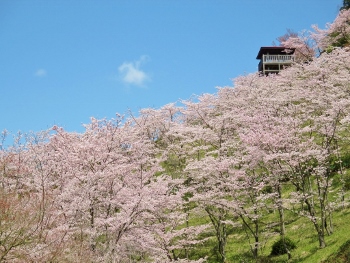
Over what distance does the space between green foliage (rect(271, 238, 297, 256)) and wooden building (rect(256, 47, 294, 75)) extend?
61.7m

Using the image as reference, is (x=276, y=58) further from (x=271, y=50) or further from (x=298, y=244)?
(x=298, y=244)

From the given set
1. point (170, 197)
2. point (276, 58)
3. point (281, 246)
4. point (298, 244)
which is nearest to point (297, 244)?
point (298, 244)

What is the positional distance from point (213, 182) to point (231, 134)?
6.11 metres

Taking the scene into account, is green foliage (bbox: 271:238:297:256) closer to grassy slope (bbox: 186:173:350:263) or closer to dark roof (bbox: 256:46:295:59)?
grassy slope (bbox: 186:173:350:263)

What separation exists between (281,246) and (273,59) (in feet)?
219

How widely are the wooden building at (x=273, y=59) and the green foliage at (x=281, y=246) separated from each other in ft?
202

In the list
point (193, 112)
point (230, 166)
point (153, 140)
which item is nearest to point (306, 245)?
point (230, 166)

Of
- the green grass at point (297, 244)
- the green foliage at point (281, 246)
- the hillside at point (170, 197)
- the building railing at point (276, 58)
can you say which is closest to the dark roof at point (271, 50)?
the building railing at point (276, 58)

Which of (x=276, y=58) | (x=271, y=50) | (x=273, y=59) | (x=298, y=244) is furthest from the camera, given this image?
(x=271, y=50)

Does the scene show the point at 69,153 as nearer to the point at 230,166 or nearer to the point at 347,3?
the point at 230,166

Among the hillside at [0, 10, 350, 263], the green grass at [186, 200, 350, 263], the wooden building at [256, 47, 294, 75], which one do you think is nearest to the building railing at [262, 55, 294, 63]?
the wooden building at [256, 47, 294, 75]

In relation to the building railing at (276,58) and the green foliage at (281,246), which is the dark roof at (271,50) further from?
the green foliage at (281,246)

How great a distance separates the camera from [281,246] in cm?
2309

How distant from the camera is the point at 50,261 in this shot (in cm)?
1459
